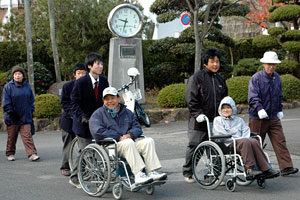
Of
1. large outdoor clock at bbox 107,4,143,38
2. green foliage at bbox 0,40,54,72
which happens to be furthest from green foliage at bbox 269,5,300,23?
green foliage at bbox 0,40,54,72

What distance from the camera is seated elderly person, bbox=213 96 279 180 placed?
6.41 m

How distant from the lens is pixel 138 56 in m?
15.0

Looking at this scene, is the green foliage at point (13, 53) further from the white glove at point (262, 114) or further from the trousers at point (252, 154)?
the trousers at point (252, 154)

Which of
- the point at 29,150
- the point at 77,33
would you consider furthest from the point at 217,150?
the point at 77,33

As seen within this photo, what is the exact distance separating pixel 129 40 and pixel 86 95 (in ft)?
26.2

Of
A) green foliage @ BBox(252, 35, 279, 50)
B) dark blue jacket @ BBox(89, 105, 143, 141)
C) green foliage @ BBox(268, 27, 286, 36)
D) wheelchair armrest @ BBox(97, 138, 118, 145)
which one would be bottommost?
wheelchair armrest @ BBox(97, 138, 118, 145)

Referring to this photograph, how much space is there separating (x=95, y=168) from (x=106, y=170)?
320 mm

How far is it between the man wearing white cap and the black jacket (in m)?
0.74

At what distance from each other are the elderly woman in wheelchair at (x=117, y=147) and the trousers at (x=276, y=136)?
190 cm

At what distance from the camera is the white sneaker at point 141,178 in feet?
19.8

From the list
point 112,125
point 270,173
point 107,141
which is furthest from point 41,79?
point 270,173

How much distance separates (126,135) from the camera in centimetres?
652

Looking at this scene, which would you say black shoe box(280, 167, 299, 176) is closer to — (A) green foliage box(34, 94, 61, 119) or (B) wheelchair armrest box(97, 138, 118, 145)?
(B) wheelchair armrest box(97, 138, 118, 145)

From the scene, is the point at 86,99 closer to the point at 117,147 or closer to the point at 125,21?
the point at 117,147
